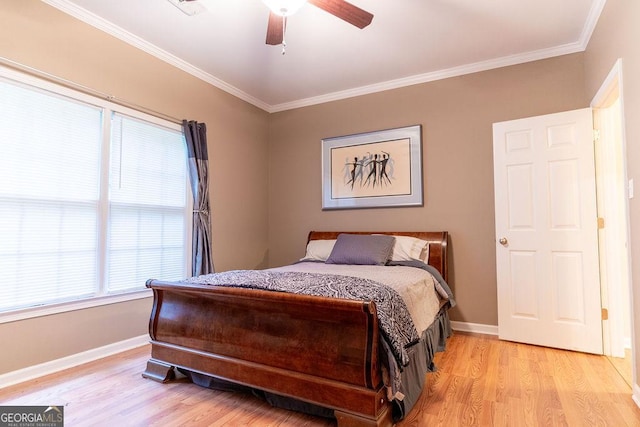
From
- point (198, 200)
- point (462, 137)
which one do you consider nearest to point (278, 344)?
point (198, 200)

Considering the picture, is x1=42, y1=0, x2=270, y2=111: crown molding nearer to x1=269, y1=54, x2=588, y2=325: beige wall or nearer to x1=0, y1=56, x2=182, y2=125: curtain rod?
x1=0, y1=56, x2=182, y2=125: curtain rod

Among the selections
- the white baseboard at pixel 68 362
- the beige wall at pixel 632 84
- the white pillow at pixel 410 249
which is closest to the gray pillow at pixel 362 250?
the white pillow at pixel 410 249

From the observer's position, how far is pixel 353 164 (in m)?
4.07

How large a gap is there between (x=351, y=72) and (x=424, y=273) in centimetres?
225

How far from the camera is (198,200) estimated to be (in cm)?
350

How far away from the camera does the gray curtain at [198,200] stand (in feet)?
11.3

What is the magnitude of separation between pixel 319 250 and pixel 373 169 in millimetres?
1143

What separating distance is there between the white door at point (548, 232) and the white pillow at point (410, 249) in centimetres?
67

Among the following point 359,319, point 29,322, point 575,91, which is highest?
point 575,91

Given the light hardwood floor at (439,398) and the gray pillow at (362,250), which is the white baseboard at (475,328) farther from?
the gray pillow at (362,250)

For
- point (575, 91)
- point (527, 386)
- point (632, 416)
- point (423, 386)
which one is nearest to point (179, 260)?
point (423, 386)

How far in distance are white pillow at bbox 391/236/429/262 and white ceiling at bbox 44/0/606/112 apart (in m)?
1.78

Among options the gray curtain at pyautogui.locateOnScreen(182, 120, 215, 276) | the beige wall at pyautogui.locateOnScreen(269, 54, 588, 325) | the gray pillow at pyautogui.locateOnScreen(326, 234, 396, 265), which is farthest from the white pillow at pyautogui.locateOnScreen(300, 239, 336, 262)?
the gray curtain at pyautogui.locateOnScreen(182, 120, 215, 276)

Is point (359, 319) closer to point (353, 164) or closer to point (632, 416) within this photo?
point (632, 416)
